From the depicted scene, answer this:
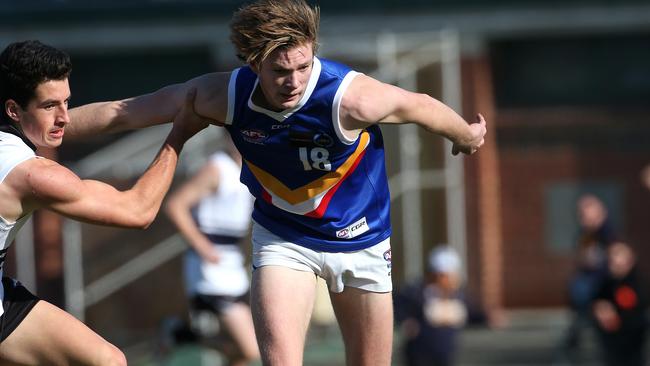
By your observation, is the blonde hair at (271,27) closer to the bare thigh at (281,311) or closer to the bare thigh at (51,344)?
the bare thigh at (281,311)

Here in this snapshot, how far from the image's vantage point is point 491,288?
16.4 meters

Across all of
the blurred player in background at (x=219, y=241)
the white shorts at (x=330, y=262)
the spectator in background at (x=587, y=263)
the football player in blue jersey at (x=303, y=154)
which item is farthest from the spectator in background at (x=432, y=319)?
the white shorts at (x=330, y=262)

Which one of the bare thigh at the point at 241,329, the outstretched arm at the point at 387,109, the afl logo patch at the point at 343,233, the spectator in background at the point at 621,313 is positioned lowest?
the spectator in background at the point at 621,313

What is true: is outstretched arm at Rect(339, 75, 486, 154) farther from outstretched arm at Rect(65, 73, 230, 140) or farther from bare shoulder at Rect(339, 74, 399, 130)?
outstretched arm at Rect(65, 73, 230, 140)

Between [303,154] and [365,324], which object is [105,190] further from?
[365,324]

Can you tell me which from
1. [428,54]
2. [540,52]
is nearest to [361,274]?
[428,54]

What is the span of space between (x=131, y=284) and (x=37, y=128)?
325 inches

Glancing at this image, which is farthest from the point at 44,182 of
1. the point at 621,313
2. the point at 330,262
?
the point at 621,313

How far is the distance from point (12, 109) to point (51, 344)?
940 millimetres

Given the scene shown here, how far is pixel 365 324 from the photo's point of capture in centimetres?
555

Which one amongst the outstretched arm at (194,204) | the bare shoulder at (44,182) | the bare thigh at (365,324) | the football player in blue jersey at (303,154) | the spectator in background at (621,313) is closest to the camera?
the bare shoulder at (44,182)

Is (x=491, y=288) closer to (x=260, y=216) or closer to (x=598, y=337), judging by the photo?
(x=598, y=337)

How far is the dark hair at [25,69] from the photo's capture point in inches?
200

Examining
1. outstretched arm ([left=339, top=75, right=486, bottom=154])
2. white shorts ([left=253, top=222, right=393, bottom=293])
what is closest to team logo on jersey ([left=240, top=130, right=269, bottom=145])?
outstretched arm ([left=339, top=75, right=486, bottom=154])
